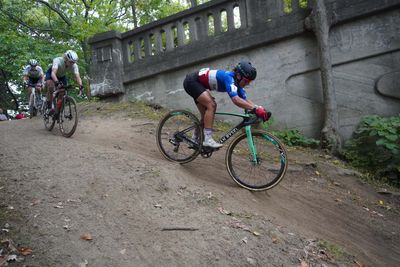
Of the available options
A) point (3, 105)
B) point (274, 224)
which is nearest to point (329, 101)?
point (274, 224)

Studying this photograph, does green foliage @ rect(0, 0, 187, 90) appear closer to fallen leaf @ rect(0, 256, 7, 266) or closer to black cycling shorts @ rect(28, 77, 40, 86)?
black cycling shorts @ rect(28, 77, 40, 86)

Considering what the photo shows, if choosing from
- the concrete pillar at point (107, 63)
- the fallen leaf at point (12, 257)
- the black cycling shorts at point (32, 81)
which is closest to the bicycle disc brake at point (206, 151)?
the fallen leaf at point (12, 257)

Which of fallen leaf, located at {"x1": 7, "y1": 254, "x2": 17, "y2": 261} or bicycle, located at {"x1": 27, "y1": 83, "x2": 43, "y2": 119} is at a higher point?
bicycle, located at {"x1": 27, "y1": 83, "x2": 43, "y2": 119}

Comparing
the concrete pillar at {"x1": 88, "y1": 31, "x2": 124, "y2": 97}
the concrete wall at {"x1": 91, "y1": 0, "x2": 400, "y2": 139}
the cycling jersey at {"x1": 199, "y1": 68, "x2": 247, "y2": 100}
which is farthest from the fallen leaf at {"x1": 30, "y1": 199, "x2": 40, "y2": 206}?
the concrete pillar at {"x1": 88, "y1": 31, "x2": 124, "y2": 97}

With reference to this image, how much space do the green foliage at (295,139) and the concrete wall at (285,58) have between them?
260mm

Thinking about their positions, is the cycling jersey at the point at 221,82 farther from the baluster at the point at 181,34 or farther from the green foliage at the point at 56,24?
the green foliage at the point at 56,24

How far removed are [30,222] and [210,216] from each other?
78.0 inches

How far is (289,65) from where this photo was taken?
28.6ft

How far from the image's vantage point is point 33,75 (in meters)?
11.0

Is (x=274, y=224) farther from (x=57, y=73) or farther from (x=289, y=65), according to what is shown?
(x=57, y=73)

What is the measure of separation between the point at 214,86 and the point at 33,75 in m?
7.43

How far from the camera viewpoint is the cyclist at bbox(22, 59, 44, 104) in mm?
10773

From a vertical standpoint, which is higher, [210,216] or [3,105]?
[3,105]

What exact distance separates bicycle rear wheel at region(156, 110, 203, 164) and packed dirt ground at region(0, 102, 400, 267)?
23 cm
